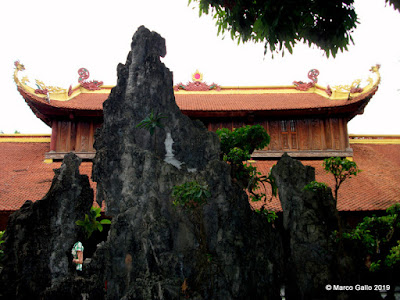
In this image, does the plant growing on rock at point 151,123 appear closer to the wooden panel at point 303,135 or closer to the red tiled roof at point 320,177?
the red tiled roof at point 320,177

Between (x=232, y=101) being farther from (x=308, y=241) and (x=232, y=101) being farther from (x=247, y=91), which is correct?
(x=308, y=241)

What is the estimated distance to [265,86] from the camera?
18953mm

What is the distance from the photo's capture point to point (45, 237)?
7219 mm

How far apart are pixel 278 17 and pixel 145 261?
512 cm

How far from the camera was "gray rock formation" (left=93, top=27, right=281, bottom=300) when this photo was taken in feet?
20.1

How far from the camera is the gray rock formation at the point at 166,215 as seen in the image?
6.14m

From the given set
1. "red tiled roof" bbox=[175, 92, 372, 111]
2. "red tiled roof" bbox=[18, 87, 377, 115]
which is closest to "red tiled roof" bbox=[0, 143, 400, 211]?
"red tiled roof" bbox=[18, 87, 377, 115]

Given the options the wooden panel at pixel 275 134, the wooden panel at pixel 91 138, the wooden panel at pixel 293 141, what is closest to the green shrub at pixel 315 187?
the wooden panel at pixel 275 134

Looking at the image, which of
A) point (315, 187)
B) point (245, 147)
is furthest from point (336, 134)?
point (315, 187)

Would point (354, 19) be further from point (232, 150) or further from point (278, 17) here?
point (232, 150)

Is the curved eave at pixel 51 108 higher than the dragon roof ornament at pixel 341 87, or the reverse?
the dragon roof ornament at pixel 341 87

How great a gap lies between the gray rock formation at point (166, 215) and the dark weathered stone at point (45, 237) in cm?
87

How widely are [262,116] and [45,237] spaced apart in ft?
37.8

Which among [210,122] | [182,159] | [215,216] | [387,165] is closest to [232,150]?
[182,159]
